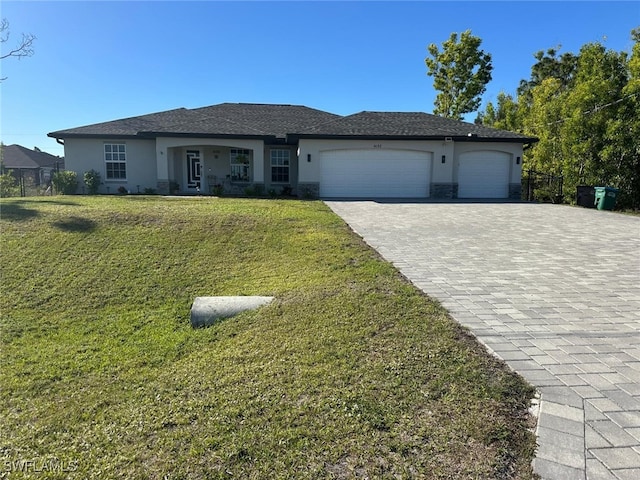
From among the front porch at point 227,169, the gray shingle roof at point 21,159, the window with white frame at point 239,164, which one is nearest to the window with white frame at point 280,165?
the front porch at point 227,169

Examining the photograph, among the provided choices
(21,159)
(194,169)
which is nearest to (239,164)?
(194,169)

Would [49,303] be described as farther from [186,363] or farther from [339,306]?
[339,306]

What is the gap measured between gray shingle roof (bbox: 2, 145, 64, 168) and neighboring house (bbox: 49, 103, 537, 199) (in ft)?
65.3

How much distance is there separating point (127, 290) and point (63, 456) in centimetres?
386

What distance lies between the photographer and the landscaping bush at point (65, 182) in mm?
19391

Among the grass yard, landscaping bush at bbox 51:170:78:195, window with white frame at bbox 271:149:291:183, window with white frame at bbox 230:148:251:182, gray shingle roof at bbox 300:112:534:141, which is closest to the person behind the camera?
the grass yard

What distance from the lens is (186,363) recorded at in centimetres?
402

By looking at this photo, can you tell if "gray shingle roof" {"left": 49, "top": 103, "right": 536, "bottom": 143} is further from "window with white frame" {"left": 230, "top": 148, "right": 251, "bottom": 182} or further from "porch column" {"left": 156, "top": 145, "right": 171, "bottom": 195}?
"window with white frame" {"left": 230, "top": 148, "right": 251, "bottom": 182}

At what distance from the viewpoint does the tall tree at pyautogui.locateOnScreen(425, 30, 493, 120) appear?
32.1 metres

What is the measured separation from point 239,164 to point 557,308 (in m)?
18.3

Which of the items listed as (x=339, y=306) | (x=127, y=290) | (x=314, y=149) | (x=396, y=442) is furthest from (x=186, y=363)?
(x=314, y=149)

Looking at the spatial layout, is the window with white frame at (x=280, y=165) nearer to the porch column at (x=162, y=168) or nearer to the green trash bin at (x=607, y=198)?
the porch column at (x=162, y=168)

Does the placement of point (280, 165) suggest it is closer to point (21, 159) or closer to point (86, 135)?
point (86, 135)

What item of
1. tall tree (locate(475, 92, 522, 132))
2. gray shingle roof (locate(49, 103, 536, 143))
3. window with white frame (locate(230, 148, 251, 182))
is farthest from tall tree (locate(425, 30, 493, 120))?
window with white frame (locate(230, 148, 251, 182))
